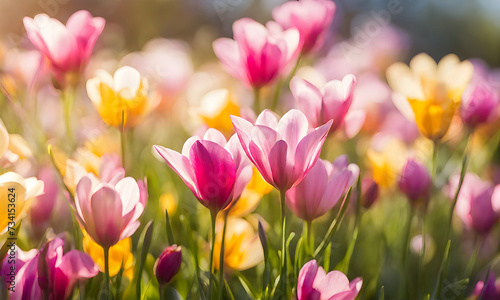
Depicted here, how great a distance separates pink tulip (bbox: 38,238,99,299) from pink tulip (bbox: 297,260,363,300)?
187mm

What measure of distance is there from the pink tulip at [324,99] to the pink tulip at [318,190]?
0.09 m

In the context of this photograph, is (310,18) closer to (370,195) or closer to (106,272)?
(370,195)

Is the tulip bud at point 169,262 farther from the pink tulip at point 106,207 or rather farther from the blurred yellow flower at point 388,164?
the blurred yellow flower at point 388,164

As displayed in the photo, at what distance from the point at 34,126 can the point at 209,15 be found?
364cm

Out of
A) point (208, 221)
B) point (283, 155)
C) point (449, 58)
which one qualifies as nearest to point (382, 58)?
point (449, 58)

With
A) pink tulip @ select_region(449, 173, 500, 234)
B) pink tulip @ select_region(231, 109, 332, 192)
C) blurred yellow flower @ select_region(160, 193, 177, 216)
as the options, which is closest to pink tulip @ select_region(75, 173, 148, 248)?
pink tulip @ select_region(231, 109, 332, 192)

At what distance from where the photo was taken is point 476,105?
2.52ft

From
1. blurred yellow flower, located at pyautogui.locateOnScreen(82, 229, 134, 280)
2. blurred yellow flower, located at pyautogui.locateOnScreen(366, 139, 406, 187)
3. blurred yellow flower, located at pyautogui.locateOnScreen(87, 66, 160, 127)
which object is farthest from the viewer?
blurred yellow flower, located at pyautogui.locateOnScreen(366, 139, 406, 187)

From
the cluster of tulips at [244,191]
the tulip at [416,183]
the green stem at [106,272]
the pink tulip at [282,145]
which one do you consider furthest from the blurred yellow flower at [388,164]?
the green stem at [106,272]

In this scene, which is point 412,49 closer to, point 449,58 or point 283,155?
point 449,58

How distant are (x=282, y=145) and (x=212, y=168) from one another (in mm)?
67

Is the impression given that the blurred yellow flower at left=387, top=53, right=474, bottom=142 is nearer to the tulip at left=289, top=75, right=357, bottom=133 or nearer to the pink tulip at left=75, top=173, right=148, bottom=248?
the tulip at left=289, top=75, right=357, bottom=133

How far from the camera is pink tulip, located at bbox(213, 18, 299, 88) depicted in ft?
2.19

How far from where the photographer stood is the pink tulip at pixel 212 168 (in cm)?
45
